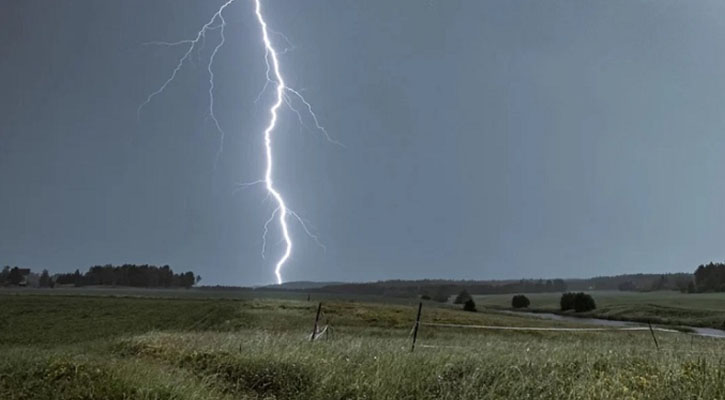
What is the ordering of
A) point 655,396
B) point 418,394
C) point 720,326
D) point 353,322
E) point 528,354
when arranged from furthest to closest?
point 720,326, point 353,322, point 528,354, point 418,394, point 655,396

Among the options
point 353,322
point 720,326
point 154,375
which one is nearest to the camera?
point 154,375

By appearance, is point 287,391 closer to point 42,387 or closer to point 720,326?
point 42,387

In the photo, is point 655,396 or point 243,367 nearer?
point 655,396

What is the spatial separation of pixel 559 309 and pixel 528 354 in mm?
78451

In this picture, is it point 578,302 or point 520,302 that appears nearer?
point 578,302

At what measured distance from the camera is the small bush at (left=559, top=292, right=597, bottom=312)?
75562mm

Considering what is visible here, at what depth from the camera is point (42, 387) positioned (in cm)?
718

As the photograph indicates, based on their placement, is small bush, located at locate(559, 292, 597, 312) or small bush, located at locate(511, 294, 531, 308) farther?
small bush, located at locate(511, 294, 531, 308)

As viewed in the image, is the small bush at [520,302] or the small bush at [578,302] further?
the small bush at [520,302]

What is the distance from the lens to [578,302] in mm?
77438

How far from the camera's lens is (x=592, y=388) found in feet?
21.5

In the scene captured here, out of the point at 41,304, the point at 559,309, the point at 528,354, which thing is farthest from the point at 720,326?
the point at 41,304

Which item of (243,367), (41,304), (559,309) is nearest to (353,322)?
(243,367)

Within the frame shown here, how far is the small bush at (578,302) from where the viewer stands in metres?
75.6
